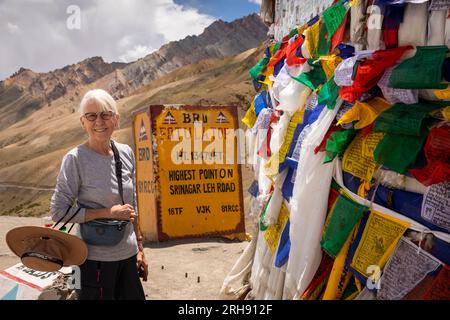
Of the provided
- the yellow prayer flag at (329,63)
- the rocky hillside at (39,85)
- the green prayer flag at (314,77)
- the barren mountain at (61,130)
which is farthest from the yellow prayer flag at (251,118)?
the rocky hillside at (39,85)

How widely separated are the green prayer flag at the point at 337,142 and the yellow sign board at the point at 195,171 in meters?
4.26

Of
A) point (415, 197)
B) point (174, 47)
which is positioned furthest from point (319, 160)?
point (174, 47)

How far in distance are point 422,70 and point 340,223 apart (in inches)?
39.6

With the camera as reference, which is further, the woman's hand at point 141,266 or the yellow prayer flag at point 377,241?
the woman's hand at point 141,266

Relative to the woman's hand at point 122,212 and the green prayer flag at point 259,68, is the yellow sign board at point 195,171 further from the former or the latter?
the woman's hand at point 122,212

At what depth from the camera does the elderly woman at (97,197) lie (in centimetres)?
246

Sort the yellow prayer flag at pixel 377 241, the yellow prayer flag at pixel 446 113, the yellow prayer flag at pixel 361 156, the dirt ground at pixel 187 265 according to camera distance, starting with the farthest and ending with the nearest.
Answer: the dirt ground at pixel 187 265
the yellow prayer flag at pixel 361 156
the yellow prayer flag at pixel 377 241
the yellow prayer flag at pixel 446 113

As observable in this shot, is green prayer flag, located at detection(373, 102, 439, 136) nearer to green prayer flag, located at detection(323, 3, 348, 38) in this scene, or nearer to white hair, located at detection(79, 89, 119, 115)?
green prayer flag, located at detection(323, 3, 348, 38)

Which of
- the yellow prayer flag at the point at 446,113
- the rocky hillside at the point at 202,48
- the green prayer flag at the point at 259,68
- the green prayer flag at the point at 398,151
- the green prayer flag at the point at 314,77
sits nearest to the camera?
the yellow prayer flag at the point at 446,113

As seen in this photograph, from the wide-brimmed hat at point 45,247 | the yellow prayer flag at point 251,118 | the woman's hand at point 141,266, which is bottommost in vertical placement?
the woman's hand at point 141,266

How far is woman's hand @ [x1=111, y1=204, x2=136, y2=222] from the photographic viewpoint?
2475 mm

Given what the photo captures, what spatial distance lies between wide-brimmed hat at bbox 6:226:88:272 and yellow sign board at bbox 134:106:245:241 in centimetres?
420

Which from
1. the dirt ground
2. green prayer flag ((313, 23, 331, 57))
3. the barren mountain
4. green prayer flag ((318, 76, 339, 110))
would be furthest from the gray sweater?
the barren mountain
